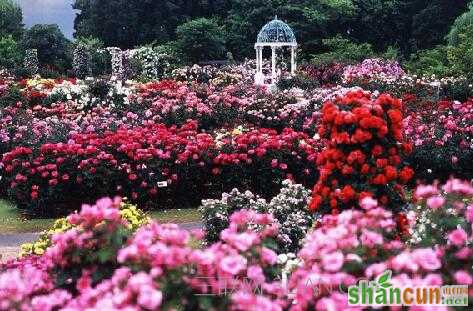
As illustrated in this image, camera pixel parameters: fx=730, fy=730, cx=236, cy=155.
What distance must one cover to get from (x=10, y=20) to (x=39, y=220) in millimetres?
39766

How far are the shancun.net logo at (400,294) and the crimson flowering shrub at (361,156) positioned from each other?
260 centimetres

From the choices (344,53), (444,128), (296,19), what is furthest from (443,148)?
(296,19)

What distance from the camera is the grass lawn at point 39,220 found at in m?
9.62

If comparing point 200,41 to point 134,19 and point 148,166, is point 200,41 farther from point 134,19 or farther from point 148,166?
point 148,166

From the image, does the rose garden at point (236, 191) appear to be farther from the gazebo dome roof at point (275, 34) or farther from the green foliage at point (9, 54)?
the green foliage at point (9, 54)

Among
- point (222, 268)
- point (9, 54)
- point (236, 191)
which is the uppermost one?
Result: point (9, 54)

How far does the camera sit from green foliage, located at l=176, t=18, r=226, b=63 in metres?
33.7

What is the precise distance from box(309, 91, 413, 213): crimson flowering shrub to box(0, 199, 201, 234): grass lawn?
152 inches

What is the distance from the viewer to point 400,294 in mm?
3016

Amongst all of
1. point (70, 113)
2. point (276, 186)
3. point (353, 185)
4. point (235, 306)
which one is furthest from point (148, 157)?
point (235, 306)

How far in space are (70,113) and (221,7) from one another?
83.8 feet

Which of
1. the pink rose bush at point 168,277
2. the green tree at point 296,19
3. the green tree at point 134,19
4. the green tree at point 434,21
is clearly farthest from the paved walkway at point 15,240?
the green tree at point 134,19

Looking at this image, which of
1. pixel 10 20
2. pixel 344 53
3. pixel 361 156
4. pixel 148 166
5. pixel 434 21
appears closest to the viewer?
pixel 361 156

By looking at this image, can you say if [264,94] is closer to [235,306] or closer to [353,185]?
[353,185]
